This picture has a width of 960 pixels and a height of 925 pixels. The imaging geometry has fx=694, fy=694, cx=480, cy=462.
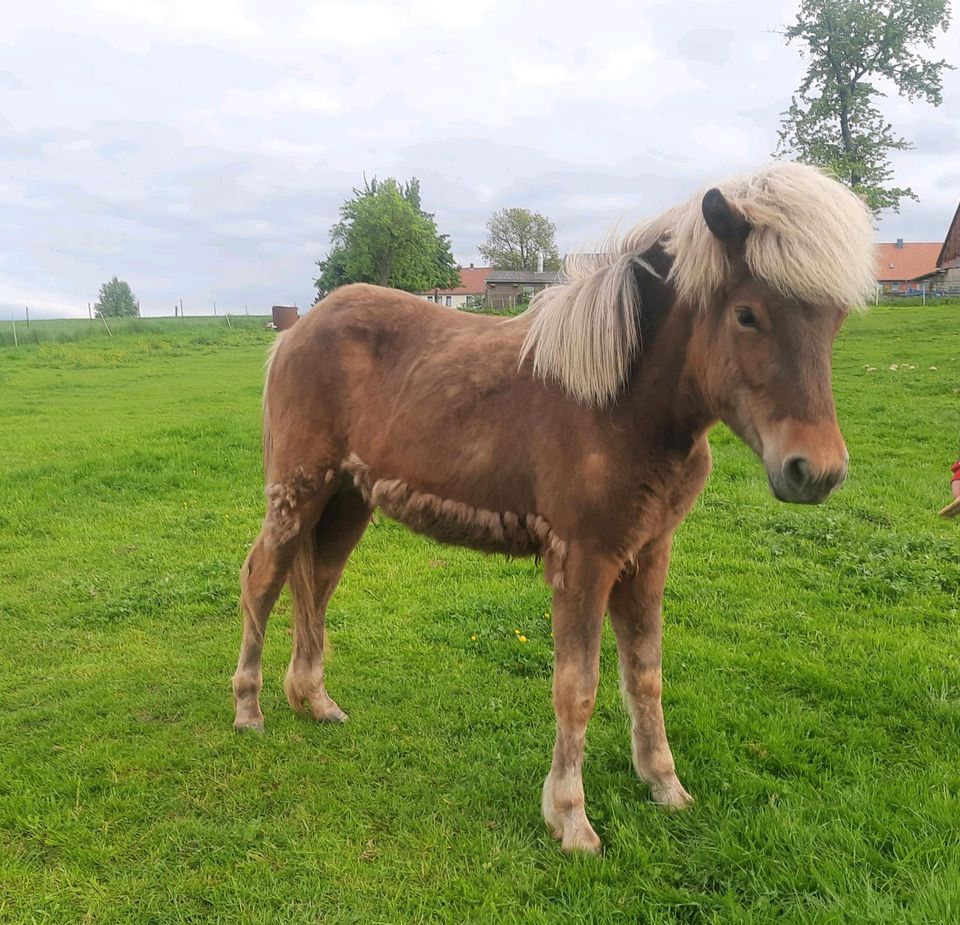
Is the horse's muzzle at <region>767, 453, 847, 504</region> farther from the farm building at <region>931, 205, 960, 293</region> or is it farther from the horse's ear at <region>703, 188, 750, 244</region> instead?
the farm building at <region>931, 205, 960, 293</region>

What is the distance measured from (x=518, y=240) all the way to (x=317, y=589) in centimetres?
6692

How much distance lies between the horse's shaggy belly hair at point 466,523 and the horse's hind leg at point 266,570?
0.42 meters

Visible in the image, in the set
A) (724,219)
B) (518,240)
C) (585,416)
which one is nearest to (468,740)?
(585,416)

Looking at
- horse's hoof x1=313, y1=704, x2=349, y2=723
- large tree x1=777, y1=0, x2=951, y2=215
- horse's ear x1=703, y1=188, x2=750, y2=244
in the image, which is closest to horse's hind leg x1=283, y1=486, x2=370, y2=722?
horse's hoof x1=313, y1=704, x2=349, y2=723

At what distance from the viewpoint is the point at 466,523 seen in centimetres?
302

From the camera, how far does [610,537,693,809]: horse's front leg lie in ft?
9.71

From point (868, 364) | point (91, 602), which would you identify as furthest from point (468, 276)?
point (91, 602)

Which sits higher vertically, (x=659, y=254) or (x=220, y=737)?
(x=659, y=254)

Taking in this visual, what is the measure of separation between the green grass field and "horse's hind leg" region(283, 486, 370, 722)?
0.15 meters

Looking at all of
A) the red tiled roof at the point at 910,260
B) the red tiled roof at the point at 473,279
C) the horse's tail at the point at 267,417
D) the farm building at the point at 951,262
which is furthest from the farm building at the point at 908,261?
the horse's tail at the point at 267,417

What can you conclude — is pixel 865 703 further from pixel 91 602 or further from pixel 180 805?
pixel 91 602

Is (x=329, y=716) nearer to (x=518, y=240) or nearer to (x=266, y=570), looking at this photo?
(x=266, y=570)

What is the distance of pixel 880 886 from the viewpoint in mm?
2406

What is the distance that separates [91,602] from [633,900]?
4.54 metres
